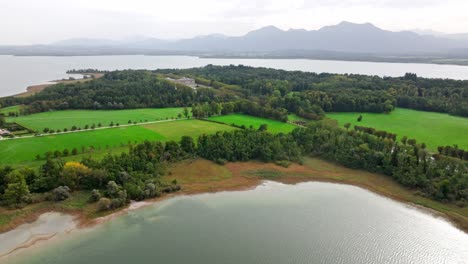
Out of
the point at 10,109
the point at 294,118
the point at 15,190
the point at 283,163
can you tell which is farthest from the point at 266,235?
the point at 10,109

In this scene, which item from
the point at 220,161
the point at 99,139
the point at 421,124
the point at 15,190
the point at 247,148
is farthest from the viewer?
the point at 421,124

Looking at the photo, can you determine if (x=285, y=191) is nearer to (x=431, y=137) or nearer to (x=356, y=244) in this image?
(x=356, y=244)

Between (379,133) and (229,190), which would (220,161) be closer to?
(229,190)

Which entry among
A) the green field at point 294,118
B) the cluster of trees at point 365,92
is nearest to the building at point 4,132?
the green field at point 294,118

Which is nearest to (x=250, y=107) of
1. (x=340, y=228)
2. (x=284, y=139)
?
(x=284, y=139)

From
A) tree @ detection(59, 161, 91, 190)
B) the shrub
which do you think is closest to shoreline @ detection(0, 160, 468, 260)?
the shrub
